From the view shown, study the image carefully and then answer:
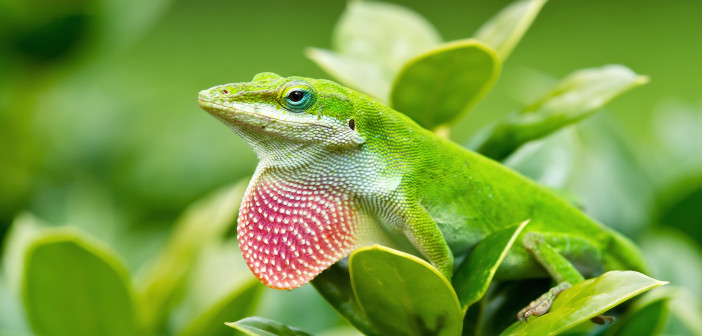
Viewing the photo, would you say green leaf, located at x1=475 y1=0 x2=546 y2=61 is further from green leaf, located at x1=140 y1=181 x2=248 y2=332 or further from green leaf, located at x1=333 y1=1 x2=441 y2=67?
green leaf, located at x1=140 y1=181 x2=248 y2=332

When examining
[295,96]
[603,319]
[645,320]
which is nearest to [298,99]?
[295,96]

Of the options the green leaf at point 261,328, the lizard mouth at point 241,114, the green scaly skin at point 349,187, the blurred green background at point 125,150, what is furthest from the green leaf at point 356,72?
the blurred green background at point 125,150

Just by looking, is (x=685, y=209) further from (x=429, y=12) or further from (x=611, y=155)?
(x=429, y=12)

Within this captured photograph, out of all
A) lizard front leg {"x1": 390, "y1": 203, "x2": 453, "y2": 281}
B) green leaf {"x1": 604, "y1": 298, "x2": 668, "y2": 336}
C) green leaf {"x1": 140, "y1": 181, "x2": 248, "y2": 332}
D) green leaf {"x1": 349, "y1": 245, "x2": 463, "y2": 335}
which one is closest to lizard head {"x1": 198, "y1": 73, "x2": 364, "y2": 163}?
lizard front leg {"x1": 390, "y1": 203, "x2": 453, "y2": 281}

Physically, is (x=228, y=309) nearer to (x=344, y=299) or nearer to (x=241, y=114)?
(x=344, y=299)

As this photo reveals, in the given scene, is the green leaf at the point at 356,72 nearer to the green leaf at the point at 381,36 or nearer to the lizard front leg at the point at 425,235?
the green leaf at the point at 381,36

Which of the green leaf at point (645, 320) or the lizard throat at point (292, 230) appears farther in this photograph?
the green leaf at point (645, 320)
